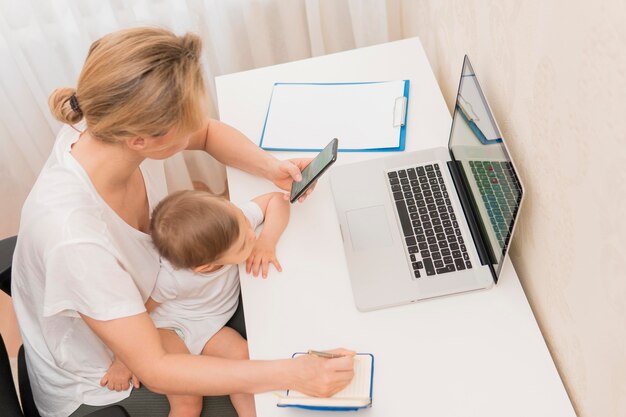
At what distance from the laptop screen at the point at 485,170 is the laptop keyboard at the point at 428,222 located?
1.8 inches

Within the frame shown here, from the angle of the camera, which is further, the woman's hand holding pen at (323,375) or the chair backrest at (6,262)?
the chair backrest at (6,262)

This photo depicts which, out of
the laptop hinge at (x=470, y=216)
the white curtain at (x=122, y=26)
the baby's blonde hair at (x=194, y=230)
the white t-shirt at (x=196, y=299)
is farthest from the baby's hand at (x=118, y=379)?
the white curtain at (x=122, y=26)

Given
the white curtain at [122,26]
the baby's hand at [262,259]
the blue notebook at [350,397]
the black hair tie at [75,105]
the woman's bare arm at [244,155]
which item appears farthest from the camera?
the white curtain at [122,26]

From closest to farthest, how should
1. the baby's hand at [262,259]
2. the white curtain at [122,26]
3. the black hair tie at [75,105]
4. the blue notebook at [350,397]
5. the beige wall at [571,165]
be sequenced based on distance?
the beige wall at [571,165] < the blue notebook at [350,397] < the black hair tie at [75,105] < the baby's hand at [262,259] < the white curtain at [122,26]

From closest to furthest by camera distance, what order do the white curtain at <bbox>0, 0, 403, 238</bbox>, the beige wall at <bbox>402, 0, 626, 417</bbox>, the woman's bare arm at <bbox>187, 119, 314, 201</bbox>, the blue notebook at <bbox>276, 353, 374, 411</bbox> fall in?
the beige wall at <bbox>402, 0, 626, 417</bbox> < the blue notebook at <bbox>276, 353, 374, 411</bbox> < the woman's bare arm at <bbox>187, 119, 314, 201</bbox> < the white curtain at <bbox>0, 0, 403, 238</bbox>

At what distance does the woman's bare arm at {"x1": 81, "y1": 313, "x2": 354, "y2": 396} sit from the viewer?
1003 mm

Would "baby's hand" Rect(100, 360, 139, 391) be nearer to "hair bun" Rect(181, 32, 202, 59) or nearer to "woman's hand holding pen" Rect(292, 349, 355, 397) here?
"woman's hand holding pen" Rect(292, 349, 355, 397)

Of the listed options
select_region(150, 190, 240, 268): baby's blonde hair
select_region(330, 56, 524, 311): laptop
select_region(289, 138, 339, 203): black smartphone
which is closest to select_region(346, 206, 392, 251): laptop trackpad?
select_region(330, 56, 524, 311): laptop

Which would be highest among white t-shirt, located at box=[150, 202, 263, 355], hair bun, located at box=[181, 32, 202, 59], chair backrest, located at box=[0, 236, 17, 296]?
hair bun, located at box=[181, 32, 202, 59]

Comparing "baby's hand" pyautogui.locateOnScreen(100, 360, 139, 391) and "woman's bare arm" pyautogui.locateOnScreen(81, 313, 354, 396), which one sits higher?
"woman's bare arm" pyautogui.locateOnScreen(81, 313, 354, 396)

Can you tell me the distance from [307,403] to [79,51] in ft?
4.73

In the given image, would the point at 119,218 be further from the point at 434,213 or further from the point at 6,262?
the point at 434,213

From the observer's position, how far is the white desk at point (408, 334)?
3.15 ft

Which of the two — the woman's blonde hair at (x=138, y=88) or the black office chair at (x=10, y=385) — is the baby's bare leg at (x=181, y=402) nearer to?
the black office chair at (x=10, y=385)
